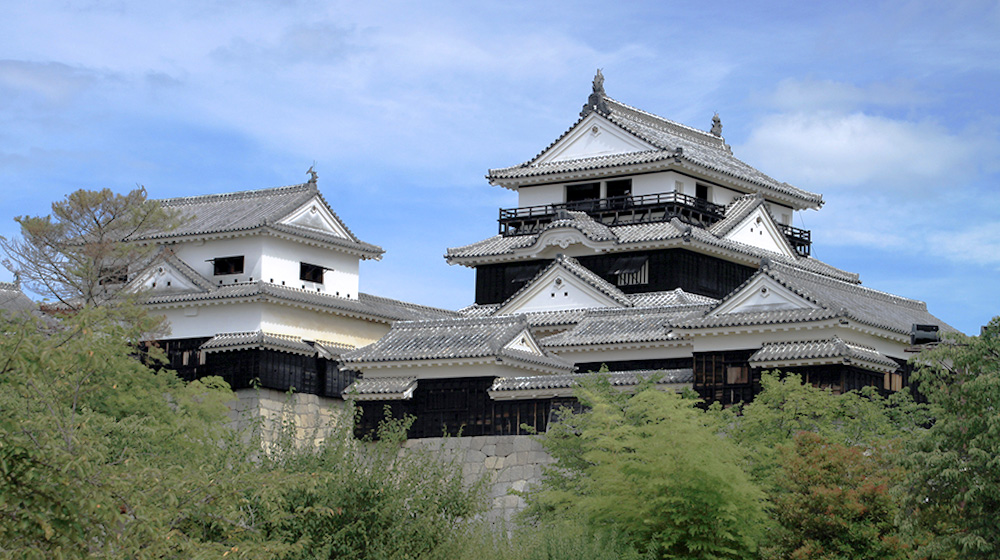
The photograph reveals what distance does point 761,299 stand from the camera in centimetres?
3066

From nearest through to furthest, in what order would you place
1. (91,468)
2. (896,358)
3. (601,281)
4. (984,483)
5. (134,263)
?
(91,468) → (984,483) → (896,358) → (601,281) → (134,263)

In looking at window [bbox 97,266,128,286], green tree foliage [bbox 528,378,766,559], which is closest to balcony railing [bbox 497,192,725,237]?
window [bbox 97,266,128,286]

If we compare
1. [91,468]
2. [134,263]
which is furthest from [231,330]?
[91,468]

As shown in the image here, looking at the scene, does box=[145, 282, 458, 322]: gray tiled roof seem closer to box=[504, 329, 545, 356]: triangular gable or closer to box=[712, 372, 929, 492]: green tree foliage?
box=[504, 329, 545, 356]: triangular gable

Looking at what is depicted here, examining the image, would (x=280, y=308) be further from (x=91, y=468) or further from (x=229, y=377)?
(x=91, y=468)

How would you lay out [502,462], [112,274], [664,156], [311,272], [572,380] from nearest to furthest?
[572,380]
[502,462]
[112,274]
[664,156]
[311,272]

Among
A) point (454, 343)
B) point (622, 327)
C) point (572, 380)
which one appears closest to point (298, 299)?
point (454, 343)

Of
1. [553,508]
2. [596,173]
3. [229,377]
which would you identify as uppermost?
[596,173]

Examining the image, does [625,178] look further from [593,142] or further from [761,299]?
[761,299]

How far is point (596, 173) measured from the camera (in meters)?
44.4

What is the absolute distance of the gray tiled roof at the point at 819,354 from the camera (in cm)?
2862

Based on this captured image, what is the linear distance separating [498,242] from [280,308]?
25.1ft

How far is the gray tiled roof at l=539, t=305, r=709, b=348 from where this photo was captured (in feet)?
115

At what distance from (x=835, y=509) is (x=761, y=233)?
75.9 ft
